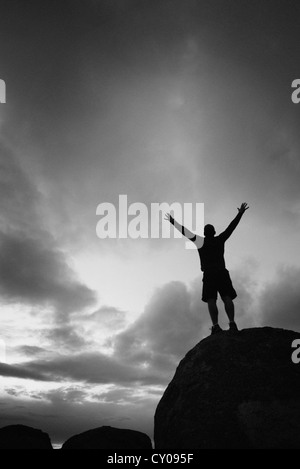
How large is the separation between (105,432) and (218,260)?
5.43 m

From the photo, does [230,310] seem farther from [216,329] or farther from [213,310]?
[216,329]

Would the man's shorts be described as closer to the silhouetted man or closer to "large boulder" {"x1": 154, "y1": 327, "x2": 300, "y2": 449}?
the silhouetted man

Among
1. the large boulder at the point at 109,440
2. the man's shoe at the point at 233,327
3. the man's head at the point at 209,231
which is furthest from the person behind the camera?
the man's head at the point at 209,231

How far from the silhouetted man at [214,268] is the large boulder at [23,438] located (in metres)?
5.86

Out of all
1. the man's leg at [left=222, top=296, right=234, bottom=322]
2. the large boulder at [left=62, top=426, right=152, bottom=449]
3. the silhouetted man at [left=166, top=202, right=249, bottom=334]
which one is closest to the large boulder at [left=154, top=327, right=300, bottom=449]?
the man's leg at [left=222, top=296, right=234, bottom=322]

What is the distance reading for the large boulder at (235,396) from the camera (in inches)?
264

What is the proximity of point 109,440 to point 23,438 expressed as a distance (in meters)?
2.68

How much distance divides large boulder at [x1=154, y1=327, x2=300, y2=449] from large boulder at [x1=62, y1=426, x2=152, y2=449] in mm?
1284

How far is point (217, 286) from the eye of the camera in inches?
376

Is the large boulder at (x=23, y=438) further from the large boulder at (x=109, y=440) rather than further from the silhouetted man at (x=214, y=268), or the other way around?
the silhouetted man at (x=214, y=268)

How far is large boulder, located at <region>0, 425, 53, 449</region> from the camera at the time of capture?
9797mm

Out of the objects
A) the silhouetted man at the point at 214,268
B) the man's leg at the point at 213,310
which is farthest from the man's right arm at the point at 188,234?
the man's leg at the point at 213,310
